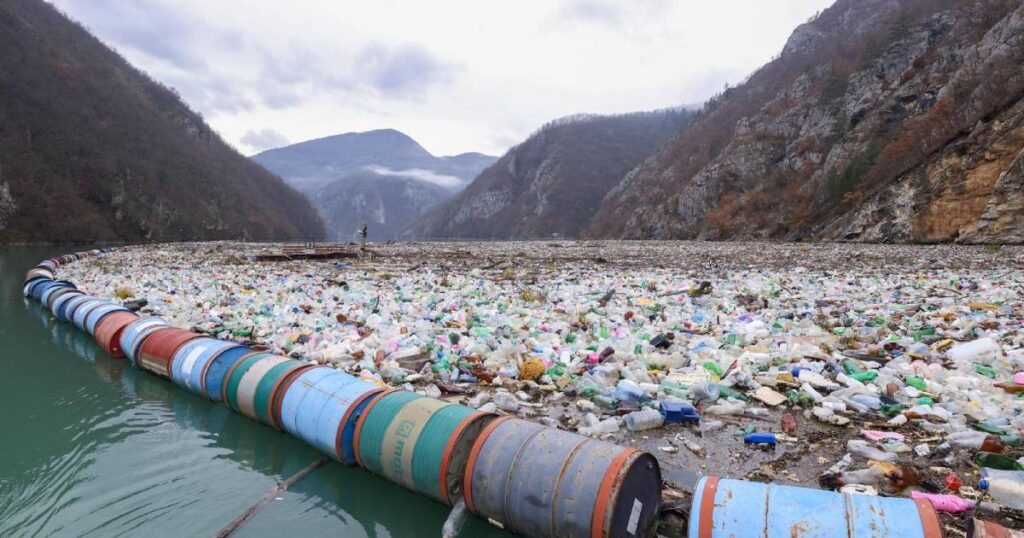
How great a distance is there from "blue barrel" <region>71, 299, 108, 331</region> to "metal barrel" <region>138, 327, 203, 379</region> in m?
2.82

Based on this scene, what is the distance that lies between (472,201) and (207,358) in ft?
481

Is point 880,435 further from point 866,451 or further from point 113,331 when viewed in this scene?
point 113,331

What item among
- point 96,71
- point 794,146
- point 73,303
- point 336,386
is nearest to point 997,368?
point 336,386

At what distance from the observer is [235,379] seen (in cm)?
451

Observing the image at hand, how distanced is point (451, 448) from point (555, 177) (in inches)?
4904

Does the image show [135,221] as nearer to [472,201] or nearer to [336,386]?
[336,386]

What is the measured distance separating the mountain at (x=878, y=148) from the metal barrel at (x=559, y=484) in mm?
24568

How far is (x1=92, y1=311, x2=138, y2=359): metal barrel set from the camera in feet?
20.9

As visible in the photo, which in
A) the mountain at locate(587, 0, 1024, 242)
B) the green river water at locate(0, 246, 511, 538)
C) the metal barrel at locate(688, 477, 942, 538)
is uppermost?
the mountain at locate(587, 0, 1024, 242)

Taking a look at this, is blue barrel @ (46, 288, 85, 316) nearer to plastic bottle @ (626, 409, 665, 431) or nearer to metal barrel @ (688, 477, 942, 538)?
plastic bottle @ (626, 409, 665, 431)

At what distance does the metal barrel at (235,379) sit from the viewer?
14.7ft

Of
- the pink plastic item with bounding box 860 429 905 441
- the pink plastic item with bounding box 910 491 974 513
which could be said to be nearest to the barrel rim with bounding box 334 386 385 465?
the pink plastic item with bounding box 910 491 974 513

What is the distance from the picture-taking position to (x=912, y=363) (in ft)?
15.0

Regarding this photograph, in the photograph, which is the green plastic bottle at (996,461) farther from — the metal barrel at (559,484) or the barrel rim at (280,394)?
the barrel rim at (280,394)
